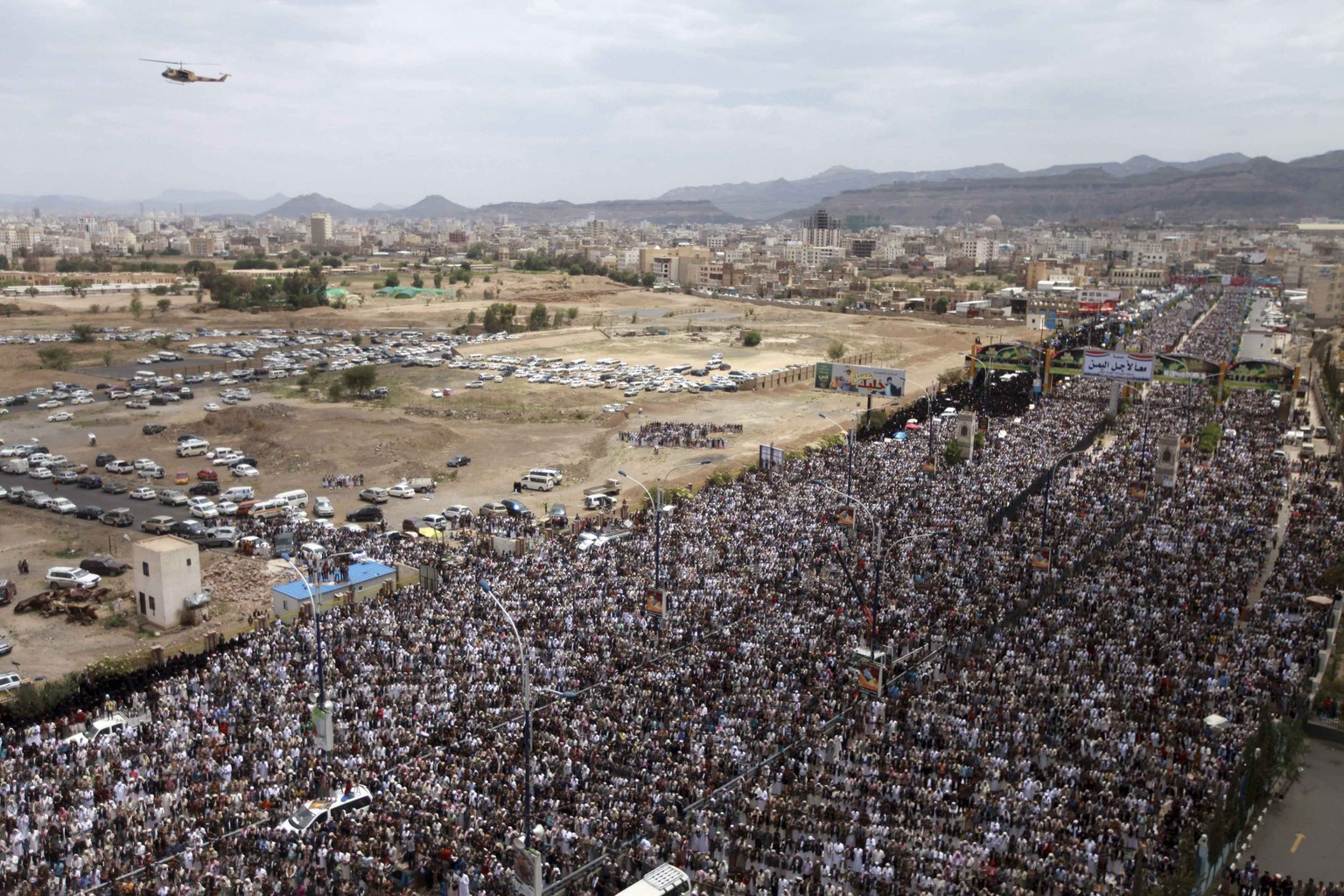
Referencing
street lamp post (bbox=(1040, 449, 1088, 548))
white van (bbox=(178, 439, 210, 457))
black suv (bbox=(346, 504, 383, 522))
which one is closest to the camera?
street lamp post (bbox=(1040, 449, 1088, 548))

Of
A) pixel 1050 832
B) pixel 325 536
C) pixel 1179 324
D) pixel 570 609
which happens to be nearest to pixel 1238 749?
pixel 1050 832

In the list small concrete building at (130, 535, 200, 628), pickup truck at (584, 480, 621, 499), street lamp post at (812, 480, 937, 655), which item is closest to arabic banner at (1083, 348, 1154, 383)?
street lamp post at (812, 480, 937, 655)

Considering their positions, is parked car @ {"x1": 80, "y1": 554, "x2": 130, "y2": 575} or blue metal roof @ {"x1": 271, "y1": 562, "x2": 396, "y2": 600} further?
parked car @ {"x1": 80, "y1": 554, "x2": 130, "y2": 575}

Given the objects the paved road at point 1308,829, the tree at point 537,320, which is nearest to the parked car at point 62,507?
the paved road at point 1308,829

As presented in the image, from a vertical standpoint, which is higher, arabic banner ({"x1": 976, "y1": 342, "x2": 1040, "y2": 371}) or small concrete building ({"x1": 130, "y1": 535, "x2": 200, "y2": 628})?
arabic banner ({"x1": 976, "y1": 342, "x2": 1040, "y2": 371})

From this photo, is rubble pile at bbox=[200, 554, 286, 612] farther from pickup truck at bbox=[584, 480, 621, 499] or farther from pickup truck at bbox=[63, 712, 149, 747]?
pickup truck at bbox=[584, 480, 621, 499]

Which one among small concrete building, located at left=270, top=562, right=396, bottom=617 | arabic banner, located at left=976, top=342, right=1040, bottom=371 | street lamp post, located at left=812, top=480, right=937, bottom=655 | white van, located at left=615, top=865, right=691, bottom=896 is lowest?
small concrete building, located at left=270, top=562, right=396, bottom=617
